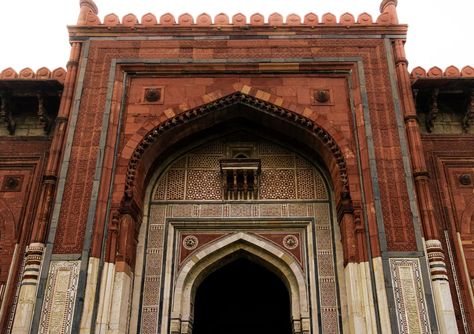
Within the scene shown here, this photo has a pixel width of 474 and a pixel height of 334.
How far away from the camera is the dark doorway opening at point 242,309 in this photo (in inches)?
423

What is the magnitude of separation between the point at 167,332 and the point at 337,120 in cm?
382

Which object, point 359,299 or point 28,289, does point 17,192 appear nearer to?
point 28,289

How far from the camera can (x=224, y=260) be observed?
8.09 meters

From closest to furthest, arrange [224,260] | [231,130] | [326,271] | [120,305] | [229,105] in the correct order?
[120,305]
[326,271]
[224,260]
[229,105]
[231,130]

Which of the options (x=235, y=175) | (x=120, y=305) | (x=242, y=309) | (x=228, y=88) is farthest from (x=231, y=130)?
(x=242, y=309)

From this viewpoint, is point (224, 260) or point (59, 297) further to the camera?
point (224, 260)

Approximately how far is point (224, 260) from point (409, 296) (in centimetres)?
265

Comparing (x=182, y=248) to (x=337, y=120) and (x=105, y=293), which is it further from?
(x=337, y=120)

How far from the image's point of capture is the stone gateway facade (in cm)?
699

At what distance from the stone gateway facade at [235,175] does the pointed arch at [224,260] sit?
2 centimetres

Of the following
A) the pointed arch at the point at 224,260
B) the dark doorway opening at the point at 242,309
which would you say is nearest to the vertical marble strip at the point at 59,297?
the pointed arch at the point at 224,260

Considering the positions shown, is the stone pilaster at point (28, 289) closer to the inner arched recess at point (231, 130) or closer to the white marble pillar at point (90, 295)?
the white marble pillar at point (90, 295)

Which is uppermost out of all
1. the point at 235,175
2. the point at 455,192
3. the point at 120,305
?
the point at 235,175

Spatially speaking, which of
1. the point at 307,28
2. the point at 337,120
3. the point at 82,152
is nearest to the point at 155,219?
the point at 82,152
